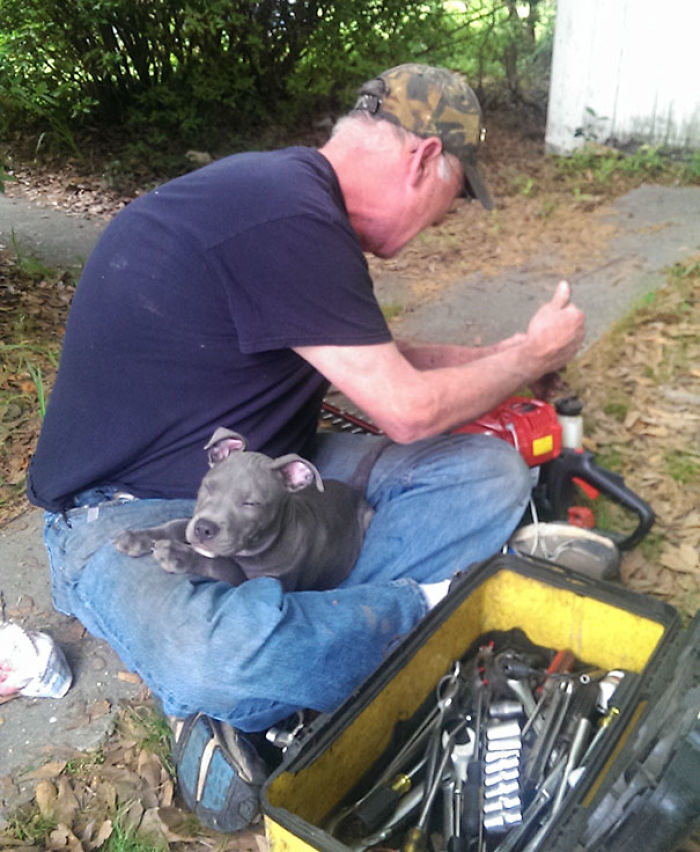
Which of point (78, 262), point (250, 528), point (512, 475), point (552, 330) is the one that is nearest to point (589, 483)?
point (512, 475)

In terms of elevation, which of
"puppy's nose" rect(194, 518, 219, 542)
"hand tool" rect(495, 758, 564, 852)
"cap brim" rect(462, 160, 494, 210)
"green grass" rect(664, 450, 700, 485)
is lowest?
"green grass" rect(664, 450, 700, 485)

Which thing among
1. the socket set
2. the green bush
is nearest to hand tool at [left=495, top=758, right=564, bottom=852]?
the socket set

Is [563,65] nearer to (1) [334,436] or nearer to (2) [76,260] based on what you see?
(2) [76,260]

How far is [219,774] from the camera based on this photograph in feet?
6.84

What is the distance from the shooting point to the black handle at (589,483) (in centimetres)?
290

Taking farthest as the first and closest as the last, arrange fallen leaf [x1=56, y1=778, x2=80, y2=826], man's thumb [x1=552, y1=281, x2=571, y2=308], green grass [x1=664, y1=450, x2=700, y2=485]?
green grass [x1=664, y1=450, x2=700, y2=485] < man's thumb [x1=552, y1=281, x2=571, y2=308] < fallen leaf [x1=56, y1=778, x2=80, y2=826]

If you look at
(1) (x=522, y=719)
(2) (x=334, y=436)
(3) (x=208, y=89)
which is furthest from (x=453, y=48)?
(1) (x=522, y=719)

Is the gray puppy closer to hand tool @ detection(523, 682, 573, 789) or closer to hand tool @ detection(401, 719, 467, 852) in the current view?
hand tool @ detection(401, 719, 467, 852)

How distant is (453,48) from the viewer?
8055 millimetres

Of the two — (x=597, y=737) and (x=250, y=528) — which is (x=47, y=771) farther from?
(x=597, y=737)

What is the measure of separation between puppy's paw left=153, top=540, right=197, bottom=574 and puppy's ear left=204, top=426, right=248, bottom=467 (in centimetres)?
24

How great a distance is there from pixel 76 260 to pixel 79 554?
12.2 feet

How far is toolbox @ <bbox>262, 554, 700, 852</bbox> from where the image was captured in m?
1.38

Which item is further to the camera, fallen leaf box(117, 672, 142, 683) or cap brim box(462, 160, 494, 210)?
fallen leaf box(117, 672, 142, 683)
